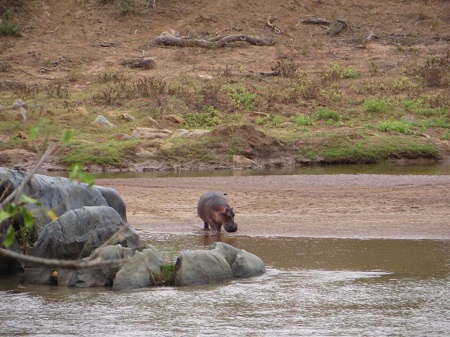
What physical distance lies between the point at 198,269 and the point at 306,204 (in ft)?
16.7

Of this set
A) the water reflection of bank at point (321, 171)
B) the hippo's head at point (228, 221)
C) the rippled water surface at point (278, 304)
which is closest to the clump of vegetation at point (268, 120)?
the water reflection of bank at point (321, 171)

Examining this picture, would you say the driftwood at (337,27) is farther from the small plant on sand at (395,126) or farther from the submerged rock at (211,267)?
the submerged rock at (211,267)

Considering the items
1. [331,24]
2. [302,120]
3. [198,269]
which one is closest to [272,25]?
[331,24]

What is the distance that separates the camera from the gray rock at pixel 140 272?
9516 mm

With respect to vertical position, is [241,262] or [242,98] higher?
[242,98]

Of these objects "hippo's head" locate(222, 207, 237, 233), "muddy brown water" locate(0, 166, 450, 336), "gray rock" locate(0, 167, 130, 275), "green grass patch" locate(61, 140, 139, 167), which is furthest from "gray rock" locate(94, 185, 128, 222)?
"green grass patch" locate(61, 140, 139, 167)

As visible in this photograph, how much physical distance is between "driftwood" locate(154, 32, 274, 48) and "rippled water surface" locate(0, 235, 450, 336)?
17.1 metres

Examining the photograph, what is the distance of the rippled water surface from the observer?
8.01m

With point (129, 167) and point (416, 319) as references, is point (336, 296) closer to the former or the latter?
point (416, 319)

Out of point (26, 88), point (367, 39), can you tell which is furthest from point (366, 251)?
point (367, 39)

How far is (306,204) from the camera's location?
571 inches

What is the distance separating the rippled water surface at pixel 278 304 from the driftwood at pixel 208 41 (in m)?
17.1

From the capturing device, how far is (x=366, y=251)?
11.2 m

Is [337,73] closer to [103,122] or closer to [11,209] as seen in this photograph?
[103,122]
